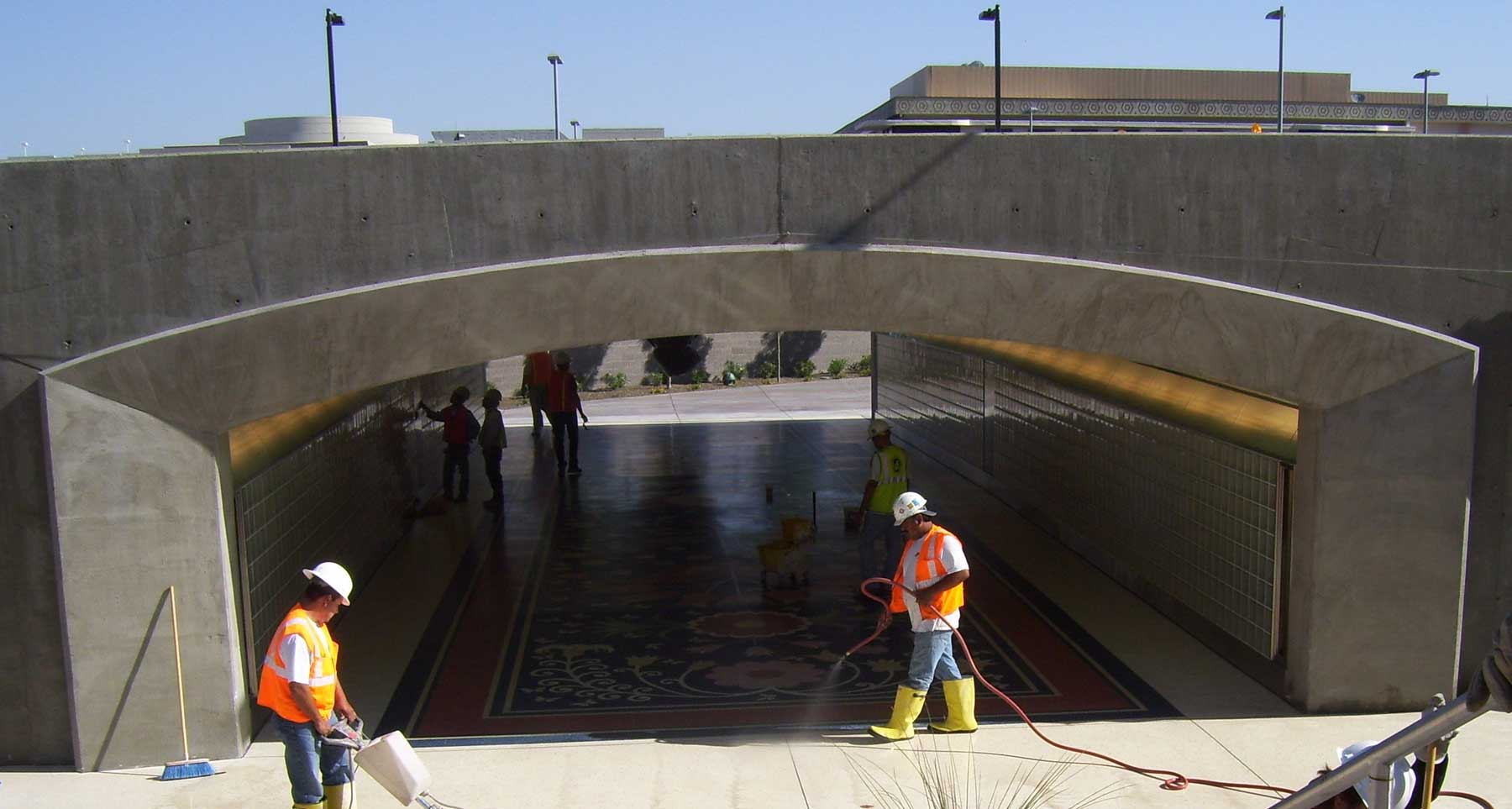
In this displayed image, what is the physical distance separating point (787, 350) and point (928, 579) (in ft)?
89.0

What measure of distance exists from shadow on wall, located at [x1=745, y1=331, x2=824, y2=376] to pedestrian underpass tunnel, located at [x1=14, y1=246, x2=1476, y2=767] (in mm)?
24834

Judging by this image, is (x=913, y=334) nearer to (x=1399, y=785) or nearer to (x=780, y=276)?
(x=780, y=276)

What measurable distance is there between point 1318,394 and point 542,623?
6.67 m

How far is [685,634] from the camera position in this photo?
36.8 ft

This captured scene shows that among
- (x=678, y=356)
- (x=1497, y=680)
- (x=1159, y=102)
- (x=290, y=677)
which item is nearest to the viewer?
(x=1497, y=680)

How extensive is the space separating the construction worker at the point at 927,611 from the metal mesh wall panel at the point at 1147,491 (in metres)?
2.55

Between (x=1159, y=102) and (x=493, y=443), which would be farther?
(x=1159, y=102)

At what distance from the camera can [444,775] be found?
8117mm

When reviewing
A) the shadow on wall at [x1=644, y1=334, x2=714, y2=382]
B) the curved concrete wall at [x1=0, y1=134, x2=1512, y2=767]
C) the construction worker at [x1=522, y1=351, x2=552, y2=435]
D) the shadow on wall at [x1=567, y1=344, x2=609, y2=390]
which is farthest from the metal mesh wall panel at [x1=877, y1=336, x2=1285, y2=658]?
the shadow on wall at [x1=567, y1=344, x2=609, y2=390]

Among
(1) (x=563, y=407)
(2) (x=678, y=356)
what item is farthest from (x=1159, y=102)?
(1) (x=563, y=407)

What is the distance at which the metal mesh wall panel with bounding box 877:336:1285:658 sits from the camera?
9750mm

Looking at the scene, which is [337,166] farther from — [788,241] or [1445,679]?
[1445,679]

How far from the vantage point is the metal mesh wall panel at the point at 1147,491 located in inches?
384

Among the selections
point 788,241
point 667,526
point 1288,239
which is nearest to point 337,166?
point 788,241
